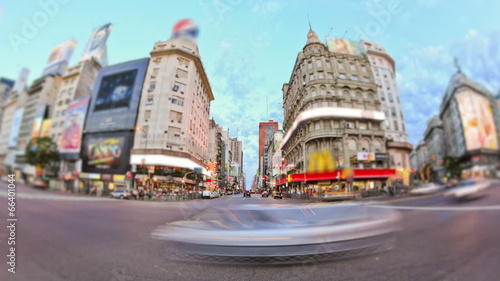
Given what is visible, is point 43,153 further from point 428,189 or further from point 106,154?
point 428,189

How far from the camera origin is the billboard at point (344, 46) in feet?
4.41

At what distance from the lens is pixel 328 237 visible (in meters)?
1.42

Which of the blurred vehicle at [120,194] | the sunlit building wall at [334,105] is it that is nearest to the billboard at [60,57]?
the blurred vehicle at [120,194]

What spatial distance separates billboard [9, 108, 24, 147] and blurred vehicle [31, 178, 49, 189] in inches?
8.7

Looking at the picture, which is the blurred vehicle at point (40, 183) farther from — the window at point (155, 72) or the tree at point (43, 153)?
the window at point (155, 72)

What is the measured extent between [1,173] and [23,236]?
35cm

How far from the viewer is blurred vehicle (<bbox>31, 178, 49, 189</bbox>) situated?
1.05m

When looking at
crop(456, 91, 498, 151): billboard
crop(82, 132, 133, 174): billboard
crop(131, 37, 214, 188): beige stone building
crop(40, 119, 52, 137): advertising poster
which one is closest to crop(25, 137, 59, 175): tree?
crop(40, 119, 52, 137): advertising poster

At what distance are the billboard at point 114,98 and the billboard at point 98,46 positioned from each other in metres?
0.07

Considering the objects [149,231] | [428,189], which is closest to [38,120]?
[149,231]

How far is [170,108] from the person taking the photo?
142 cm


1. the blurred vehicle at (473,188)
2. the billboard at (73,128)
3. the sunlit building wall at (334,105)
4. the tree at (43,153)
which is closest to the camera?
the blurred vehicle at (473,188)

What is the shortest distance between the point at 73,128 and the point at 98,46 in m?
0.54

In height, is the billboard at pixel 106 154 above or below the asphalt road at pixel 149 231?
above
